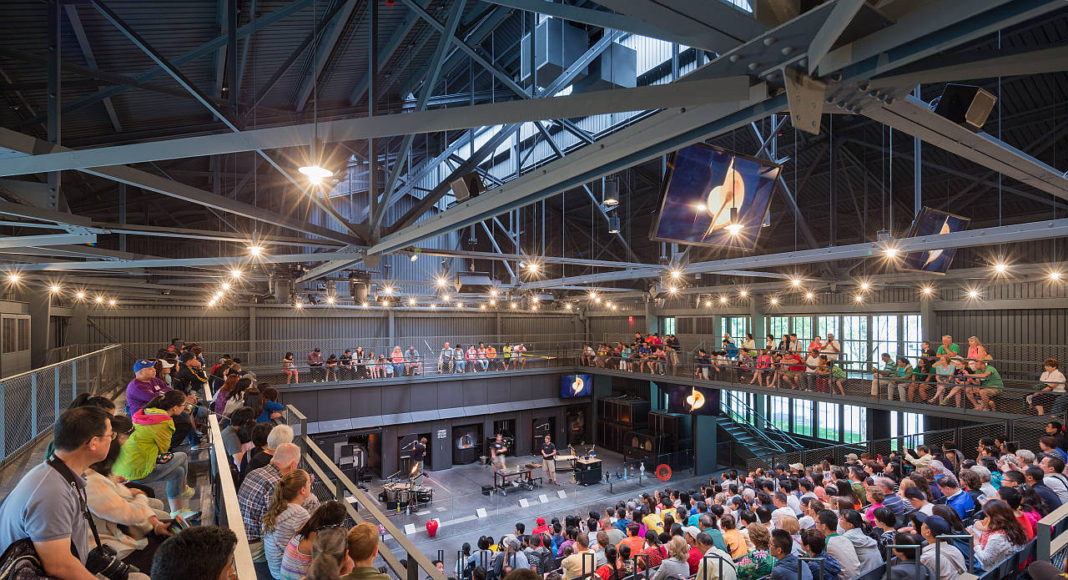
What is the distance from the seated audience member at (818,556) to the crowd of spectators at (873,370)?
8.89 meters

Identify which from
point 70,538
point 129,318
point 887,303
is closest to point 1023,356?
point 887,303

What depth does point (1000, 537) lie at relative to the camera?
516 cm

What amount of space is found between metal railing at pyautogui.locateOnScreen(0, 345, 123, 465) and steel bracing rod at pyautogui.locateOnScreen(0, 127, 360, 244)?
8.61 feet

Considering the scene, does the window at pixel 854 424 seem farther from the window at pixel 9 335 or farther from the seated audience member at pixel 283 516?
the window at pixel 9 335

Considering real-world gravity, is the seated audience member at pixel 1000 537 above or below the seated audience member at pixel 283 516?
below

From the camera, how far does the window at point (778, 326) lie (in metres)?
21.9

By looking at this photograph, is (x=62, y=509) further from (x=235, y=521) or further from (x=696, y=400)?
(x=696, y=400)

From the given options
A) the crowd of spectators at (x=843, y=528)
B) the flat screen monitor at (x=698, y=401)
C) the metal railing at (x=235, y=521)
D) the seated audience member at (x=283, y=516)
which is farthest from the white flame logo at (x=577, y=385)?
the seated audience member at (x=283, y=516)

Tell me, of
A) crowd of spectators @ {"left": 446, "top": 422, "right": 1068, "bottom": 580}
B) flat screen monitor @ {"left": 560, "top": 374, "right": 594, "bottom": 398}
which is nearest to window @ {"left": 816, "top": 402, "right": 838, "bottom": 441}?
crowd of spectators @ {"left": 446, "top": 422, "right": 1068, "bottom": 580}

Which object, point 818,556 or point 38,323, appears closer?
point 818,556

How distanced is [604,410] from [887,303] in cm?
1245

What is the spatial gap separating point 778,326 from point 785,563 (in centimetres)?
1872

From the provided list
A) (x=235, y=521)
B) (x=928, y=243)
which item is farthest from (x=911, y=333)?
(x=235, y=521)

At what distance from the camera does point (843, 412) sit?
19.5 m
